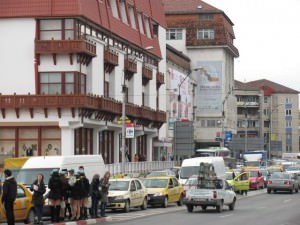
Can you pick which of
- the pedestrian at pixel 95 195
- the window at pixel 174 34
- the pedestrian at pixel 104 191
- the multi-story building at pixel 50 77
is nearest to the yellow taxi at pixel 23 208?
the pedestrian at pixel 95 195

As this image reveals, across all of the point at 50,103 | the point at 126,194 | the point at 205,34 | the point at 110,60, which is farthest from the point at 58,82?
the point at 205,34

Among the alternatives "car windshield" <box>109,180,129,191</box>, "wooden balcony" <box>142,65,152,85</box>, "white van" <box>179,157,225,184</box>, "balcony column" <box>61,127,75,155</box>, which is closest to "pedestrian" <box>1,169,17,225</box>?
"car windshield" <box>109,180,129,191</box>

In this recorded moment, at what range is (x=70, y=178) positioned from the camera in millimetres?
27984

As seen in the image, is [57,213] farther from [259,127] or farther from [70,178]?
[259,127]

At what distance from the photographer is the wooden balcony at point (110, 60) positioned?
61856mm

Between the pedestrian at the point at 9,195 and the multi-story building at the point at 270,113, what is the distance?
458 feet

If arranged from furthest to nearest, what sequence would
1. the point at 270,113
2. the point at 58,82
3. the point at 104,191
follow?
the point at 270,113
the point at 58,82
the point at 104,191

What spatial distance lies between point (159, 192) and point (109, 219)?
28.2 feet

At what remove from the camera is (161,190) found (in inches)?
1467

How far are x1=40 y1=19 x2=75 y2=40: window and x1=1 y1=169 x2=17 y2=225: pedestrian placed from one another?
110ft

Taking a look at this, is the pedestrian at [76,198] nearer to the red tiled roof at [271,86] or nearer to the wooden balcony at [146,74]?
the wooden balcony at [146,74]

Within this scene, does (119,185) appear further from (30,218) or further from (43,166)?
(30,218)

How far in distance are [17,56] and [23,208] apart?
31.8 metres

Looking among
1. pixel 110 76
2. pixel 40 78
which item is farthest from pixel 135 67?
pixel 40 78
